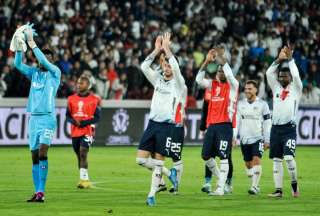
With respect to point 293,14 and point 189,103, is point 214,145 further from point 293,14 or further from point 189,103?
point 293,14

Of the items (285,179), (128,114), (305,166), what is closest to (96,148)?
(128,114)

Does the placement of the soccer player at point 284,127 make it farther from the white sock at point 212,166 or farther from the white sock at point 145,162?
the white sock at point 145,162

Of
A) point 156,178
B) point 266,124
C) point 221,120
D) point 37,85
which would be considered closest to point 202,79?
point 221,120

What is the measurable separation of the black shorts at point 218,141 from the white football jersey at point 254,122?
3.50 feet

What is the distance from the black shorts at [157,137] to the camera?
1764 cm

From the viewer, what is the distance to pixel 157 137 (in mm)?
17781

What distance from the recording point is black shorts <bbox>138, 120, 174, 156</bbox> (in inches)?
695

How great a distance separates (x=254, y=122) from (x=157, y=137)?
3209mm

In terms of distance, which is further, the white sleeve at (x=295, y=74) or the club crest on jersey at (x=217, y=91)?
the club crest on jersey at (x=217, y=91)

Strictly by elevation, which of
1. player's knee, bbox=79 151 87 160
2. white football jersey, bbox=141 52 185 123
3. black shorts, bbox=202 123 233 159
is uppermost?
white football jersey, bbox=141 52 185 123

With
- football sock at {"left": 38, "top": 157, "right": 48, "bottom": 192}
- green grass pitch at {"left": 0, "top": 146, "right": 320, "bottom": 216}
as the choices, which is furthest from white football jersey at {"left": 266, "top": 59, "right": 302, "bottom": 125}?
football sock at {"left": 38, "top": 157, "right": 48, "bottom": 192}

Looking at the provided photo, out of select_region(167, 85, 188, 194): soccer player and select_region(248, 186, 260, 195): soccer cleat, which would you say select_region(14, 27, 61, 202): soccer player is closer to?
select_region(167, 85, 188, 194): soccer player

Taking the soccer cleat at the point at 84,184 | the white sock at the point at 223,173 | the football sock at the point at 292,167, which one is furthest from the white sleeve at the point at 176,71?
the soccer cleat at the point at 84,184

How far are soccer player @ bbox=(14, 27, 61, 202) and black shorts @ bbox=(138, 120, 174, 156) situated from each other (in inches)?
65.3
